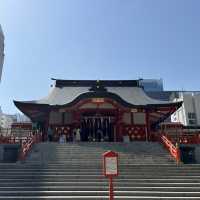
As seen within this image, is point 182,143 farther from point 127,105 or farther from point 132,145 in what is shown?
point 127,105

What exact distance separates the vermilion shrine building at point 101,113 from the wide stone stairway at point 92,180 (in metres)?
7.76

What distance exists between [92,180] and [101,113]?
13456 millimetres

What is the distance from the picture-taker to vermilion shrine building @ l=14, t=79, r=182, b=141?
76.5 ft

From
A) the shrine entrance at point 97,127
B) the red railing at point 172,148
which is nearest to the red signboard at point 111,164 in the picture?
the red railing at point 172,148

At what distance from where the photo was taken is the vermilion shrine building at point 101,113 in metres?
23.3

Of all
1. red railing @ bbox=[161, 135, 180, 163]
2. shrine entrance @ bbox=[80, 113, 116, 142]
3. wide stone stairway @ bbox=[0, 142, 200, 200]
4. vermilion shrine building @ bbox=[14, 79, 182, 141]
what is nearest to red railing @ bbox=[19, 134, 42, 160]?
wide stone stairway @ bbox=[0, 142, 200, 200]

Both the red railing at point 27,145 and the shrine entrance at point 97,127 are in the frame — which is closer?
the red railing at point 27,145

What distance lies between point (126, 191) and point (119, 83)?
71.5 ft

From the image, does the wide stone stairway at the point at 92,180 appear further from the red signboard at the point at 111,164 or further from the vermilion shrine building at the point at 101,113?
→ the vermilion shrine building at the point at 101,113

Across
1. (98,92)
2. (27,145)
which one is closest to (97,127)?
(98,92)

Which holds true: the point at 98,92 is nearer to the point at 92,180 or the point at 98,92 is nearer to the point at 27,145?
the point at 27,145

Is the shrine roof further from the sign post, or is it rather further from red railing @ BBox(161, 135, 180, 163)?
the sign post

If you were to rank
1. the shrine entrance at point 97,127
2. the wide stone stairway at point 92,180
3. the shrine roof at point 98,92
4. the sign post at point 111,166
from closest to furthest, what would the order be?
the sign post at point 111,166, the wide stone stairway at point 92,180, the shrine roof at point 98,92, the shrine entrance at point 97,127

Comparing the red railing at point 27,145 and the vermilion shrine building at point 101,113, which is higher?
the vermilion shrine building at point 101,113
